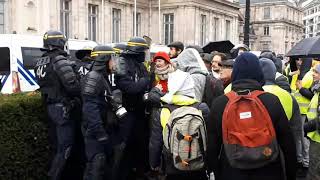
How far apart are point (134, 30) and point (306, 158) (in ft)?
108

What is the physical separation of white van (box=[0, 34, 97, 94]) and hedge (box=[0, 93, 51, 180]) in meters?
8.51

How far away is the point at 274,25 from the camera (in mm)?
91125

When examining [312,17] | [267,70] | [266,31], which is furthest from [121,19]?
[312,17]

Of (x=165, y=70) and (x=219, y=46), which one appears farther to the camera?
(x=219, y=46)

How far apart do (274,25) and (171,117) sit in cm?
9108

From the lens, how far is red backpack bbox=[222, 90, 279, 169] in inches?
131

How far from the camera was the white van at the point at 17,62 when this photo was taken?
539 inches

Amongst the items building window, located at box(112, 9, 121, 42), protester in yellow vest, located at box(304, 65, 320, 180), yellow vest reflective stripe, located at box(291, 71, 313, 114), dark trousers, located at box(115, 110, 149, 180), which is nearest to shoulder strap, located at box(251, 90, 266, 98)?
protester in yellow vest, located at box(304, 65, 320, 180)

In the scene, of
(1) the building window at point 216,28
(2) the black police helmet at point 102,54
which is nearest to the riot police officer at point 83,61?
(2) the black police helmet at point 102,54

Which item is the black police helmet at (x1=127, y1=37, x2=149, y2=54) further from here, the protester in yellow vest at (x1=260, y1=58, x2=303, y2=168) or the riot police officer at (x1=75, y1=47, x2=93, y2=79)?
the protester in yellow vest at (x1=260, y1=58, x2=303, y2=168)

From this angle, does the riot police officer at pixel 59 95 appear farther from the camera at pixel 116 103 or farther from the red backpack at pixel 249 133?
the red backpack at pixel 249 133

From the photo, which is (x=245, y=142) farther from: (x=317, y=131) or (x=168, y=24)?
(x=168, y=24)

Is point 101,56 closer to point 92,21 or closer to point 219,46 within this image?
point 219,46

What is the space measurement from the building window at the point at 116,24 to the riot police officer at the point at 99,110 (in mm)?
31303
